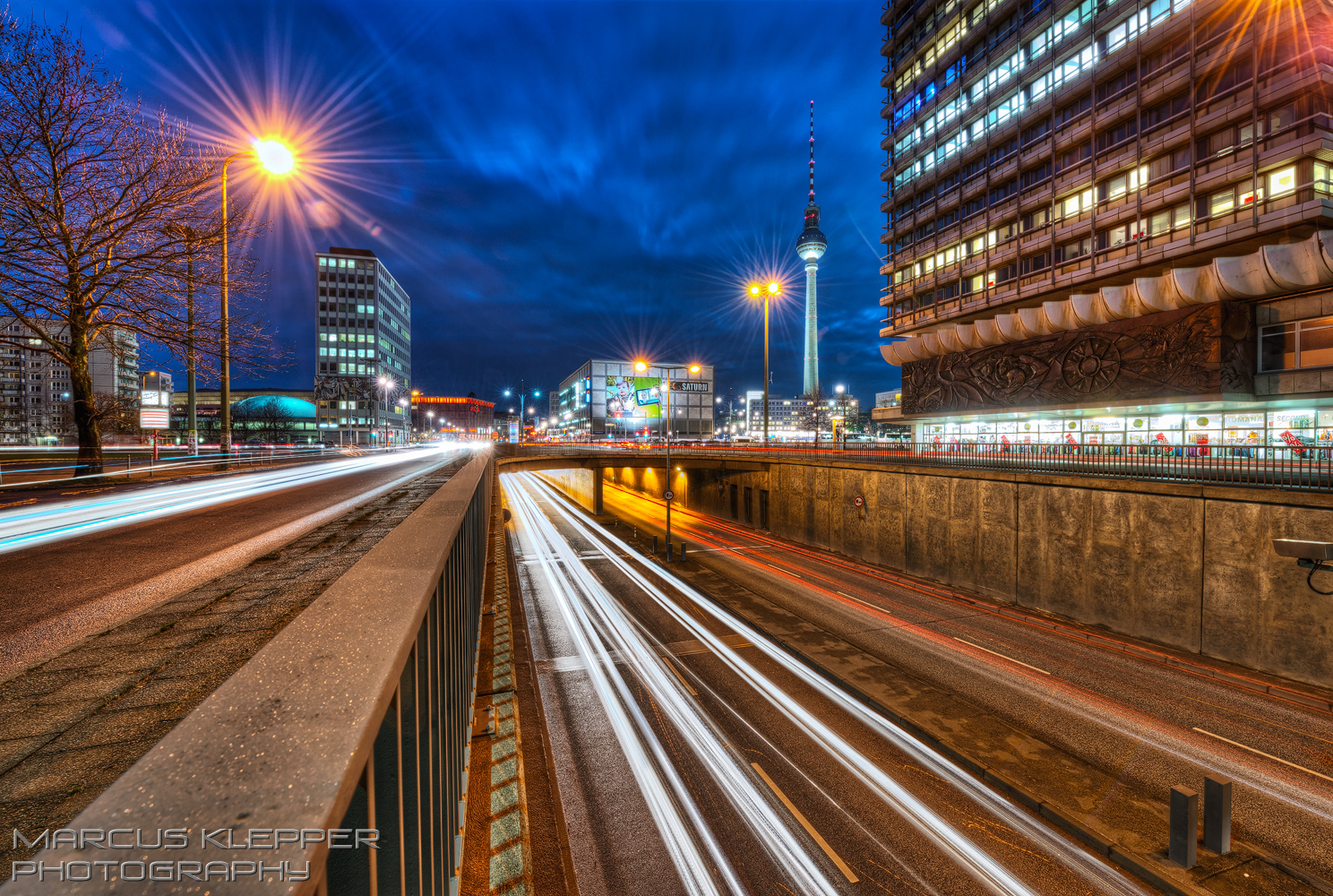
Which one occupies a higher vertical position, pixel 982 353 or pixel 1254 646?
pixel 982 353

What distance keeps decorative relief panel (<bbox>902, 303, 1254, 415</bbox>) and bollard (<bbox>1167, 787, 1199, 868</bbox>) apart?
30.7 metres

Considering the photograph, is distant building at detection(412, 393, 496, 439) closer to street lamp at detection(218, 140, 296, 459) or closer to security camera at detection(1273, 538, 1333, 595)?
street lamp at detection(218, 140, 296, 459)

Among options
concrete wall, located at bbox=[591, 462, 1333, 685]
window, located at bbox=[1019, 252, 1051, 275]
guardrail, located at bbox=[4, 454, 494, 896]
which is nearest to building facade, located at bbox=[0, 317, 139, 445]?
concrete wall, located at bbox=[591, 462, 1333, 685]

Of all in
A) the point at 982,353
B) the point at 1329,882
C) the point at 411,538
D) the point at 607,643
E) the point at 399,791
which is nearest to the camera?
the point at 399,791

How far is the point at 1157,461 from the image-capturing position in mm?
17531

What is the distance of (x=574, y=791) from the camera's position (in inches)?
390

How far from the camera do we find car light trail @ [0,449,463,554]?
5.72 metres

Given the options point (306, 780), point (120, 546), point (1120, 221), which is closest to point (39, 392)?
point (120, 546)

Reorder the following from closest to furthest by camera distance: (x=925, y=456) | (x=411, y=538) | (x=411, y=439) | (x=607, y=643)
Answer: (x=411, y=538), (x=607, y=643), (x=925, y=456), (x=411, y=439)

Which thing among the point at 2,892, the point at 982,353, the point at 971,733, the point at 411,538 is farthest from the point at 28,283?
the point at 982,353

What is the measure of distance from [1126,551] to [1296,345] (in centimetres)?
2116

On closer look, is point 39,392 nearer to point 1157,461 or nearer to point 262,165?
point 262,165

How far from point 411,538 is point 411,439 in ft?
433

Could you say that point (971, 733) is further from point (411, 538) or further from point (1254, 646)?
point (411, 538)
